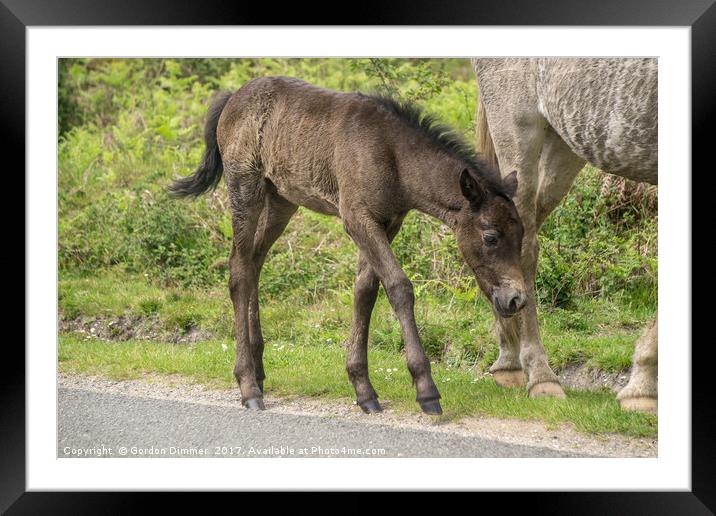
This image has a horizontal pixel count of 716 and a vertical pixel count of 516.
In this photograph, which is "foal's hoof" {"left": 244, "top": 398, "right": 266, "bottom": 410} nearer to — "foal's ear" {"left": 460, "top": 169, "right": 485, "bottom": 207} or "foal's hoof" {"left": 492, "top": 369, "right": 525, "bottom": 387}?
"foal's hoof" {"left": 492, "top": 369, "right": 525, "bottom": 387}

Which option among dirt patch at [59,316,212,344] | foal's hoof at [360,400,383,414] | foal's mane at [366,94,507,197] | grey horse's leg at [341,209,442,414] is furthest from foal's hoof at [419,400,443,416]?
dirt patch at [59,316,212,344]

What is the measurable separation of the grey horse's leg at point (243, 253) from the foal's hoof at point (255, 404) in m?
0.09

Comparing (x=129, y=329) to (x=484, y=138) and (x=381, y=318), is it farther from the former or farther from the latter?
(x=484, y=138)

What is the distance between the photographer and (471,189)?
5.92 meters

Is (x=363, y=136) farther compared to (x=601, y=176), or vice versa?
(x=601, y=176)

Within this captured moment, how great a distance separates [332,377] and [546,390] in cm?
179

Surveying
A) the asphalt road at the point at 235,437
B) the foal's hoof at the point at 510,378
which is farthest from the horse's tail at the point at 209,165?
the foal's hoof at the point at 510,378

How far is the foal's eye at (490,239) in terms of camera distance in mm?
5922

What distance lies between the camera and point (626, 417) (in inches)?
241

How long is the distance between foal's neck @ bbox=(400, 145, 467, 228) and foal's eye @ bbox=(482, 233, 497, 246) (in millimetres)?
281

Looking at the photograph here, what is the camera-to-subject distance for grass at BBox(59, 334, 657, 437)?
6.26 meters
